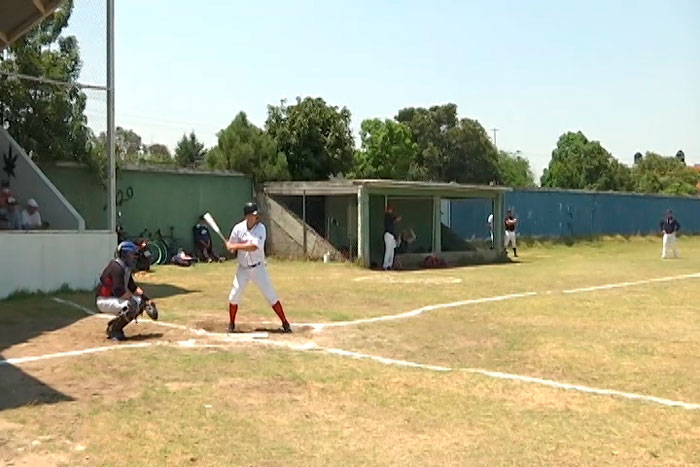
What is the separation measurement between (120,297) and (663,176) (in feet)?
271

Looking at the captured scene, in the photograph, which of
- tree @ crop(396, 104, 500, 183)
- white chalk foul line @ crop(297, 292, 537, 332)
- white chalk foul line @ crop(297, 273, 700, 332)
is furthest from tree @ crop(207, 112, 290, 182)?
tree @ crop(396, 104, 500, 183)

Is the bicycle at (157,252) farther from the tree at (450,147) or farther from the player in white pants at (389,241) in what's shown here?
the tree at (450,147)

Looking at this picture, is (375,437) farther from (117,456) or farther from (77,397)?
(77,397)

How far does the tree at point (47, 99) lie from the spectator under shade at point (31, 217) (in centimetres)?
329

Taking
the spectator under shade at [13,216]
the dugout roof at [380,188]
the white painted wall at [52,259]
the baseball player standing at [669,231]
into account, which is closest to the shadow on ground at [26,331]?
the white painted wall at [52,259]

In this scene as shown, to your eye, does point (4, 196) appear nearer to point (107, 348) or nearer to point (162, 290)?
point (162, 290)

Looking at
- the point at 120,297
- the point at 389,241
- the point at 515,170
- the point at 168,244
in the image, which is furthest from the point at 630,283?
the point at 515,170

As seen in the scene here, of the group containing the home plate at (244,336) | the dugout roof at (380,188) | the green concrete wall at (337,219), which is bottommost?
the home plate at (244,336)

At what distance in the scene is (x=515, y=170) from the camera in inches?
3425

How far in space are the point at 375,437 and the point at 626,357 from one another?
4782mm

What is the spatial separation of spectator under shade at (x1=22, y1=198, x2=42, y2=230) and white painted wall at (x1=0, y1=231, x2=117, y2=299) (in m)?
0.98

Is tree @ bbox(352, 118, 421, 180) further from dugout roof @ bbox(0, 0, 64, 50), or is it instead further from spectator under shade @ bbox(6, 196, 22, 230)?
spectator under shade @ bbox(6, 196, 22, 230)

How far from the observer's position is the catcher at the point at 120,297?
35.4ft

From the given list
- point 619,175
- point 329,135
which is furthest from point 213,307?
point 619,175
